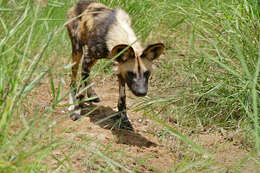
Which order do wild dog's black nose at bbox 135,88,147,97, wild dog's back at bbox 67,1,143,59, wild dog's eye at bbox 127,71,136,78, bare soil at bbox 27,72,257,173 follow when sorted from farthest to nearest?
wild dog's back at bbox 67,1,143,59, wild dog's eye at bbox 127,71,136,78, wild dog's black nose at bbox 135,88,147,97, bare soil at bbox 27,72,257,173

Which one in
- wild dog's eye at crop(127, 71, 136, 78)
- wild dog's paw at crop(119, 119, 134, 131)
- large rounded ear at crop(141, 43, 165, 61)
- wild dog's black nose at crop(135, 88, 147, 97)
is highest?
large rounded ear at crop(141, 43, 165, 61)

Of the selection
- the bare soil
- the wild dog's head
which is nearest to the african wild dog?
the wild dog's head

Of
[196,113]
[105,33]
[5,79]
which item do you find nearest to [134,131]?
[196,113]

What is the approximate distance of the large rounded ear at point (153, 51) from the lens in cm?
426

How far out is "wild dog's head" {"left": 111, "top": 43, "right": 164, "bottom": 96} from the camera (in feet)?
13.5

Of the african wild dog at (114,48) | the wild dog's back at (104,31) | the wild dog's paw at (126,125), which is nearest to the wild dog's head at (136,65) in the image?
the african wild dog at (114,48)

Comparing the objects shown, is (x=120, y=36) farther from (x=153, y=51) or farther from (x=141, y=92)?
(x=141, y=92)

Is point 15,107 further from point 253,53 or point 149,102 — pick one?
point 253,53

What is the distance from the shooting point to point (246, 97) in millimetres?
4008

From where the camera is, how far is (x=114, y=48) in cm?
405

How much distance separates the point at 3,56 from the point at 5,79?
147 mm

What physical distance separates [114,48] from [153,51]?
1.83ft

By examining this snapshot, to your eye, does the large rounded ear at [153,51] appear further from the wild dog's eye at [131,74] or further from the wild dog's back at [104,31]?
the wild dog's eye at [131,74]

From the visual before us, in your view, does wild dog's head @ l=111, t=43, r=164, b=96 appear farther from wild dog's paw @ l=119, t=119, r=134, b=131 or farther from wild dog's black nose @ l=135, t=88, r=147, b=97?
wild dog's paw @ l=119, t=119, r=134, b=131
